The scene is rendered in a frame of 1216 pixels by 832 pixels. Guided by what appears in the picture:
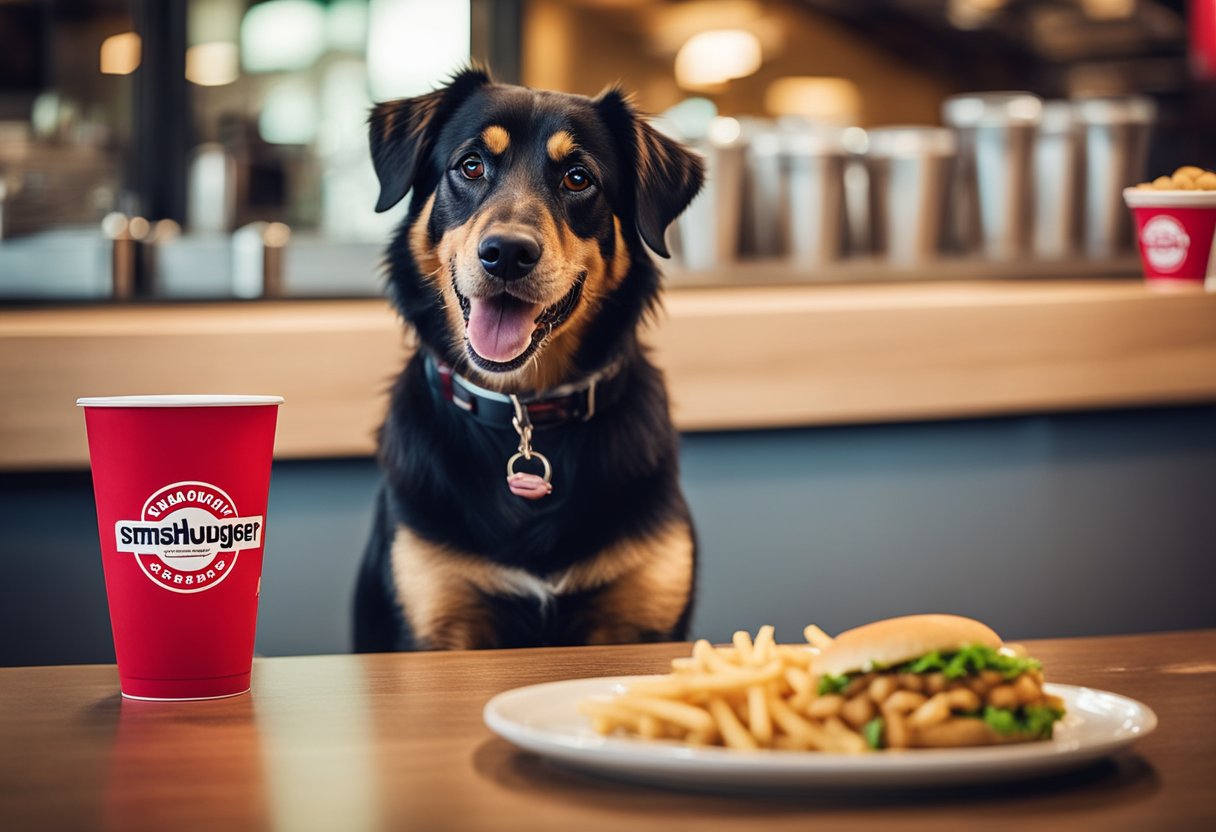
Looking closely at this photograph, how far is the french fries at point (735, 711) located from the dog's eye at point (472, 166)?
1.12 meters

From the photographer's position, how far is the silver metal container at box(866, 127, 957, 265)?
3072mm

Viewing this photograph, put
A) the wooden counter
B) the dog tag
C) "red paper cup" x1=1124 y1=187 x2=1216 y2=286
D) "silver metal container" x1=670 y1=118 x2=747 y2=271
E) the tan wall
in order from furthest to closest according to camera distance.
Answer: the tan wall → "silver metal container" x1=670 y1=118 x2=747 y2=271 → the wooden counter → "red paper cup" x1=1124 y1=187 x2=1216 y2=286 → the dog tag

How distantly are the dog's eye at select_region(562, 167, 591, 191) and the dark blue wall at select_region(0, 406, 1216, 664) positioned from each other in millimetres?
914

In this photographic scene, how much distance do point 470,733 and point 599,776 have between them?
0.12m

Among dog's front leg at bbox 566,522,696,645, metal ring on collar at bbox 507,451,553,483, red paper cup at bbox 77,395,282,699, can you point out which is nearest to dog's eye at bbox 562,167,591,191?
metal ring on collar at bbox 507,451,553,483

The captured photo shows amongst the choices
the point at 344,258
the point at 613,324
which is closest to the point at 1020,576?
the point at 613,324

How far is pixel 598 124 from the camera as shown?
181 centimetres

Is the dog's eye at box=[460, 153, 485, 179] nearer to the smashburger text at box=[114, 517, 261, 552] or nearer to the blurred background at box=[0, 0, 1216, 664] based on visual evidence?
the blurred background at box=[0, 0, 1216, 664]

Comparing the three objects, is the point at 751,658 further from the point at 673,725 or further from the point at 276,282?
the point at 276,282

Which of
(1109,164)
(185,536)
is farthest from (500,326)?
(1109,164)

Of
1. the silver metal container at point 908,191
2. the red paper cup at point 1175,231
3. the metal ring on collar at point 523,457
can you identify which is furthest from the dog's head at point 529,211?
the silver metal container at point 908,191

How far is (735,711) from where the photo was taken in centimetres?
75

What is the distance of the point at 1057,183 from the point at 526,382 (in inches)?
71.6

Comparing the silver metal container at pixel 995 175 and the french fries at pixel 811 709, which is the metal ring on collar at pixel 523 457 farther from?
the silver metal container at pixel 995 175
